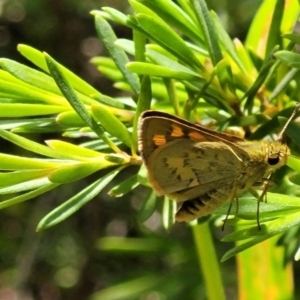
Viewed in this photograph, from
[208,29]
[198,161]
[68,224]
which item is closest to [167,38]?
[208,29]

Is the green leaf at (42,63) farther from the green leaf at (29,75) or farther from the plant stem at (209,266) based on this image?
the plant stem at (209,266)

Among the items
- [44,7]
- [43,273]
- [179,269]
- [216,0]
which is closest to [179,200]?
[179,269]

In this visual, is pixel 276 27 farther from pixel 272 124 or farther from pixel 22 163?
pixel 22 163

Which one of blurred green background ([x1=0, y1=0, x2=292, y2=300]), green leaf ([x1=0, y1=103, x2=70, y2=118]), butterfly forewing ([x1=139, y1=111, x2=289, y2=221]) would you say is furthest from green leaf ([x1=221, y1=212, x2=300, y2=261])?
blurred green background ([x1=0, y1=0, x2=292, y2=300])

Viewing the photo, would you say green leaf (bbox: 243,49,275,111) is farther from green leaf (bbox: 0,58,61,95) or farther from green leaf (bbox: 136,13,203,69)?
green leaf (bbox: 0,58,61,95)

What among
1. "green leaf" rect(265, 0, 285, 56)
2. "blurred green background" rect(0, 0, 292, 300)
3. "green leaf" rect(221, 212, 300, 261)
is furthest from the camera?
"blurred green background" rect(0, 0, 292, 300)

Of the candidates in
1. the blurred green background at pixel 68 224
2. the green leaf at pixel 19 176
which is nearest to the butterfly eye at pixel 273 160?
the green leaf at pixel 19 176
